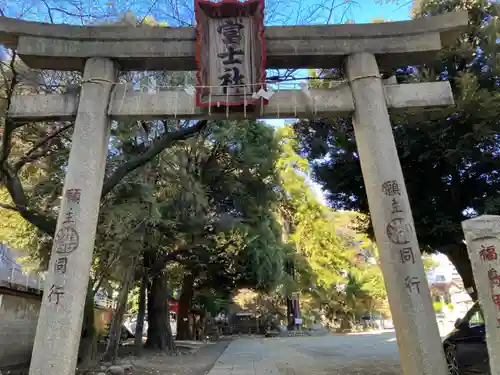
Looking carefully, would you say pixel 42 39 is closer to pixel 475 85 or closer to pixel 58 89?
pixel 58 89

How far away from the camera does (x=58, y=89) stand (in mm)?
9234

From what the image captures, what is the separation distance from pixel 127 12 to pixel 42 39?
2128mm

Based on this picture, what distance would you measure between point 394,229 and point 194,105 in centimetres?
332

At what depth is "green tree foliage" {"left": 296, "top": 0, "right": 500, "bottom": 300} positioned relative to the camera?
24.6ft

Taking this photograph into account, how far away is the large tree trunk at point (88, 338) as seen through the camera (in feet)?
36.3

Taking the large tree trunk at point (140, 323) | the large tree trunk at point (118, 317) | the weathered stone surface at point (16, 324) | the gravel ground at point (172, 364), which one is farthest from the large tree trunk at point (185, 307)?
the weathered stone surface at point (16, 324)

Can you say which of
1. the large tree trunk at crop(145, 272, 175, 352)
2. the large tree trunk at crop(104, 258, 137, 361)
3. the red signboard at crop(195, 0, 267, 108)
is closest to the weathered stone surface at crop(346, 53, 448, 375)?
the red signboard at crop(195, 0, 267, 108)

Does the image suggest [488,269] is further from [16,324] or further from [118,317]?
[16,324]

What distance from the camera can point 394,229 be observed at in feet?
18.1

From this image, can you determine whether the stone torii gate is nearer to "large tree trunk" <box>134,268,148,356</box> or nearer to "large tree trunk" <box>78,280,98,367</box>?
"large tree trunk" <box>78,280,98,367</box>

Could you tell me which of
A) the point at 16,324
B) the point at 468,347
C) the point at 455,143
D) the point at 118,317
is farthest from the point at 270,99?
the point at 16,324

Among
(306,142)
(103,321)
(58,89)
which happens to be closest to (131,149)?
(58,89)

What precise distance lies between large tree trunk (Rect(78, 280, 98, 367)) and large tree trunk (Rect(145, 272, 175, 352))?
629 centimetres

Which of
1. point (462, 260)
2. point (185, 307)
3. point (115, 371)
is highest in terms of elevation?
point (185, 307)
